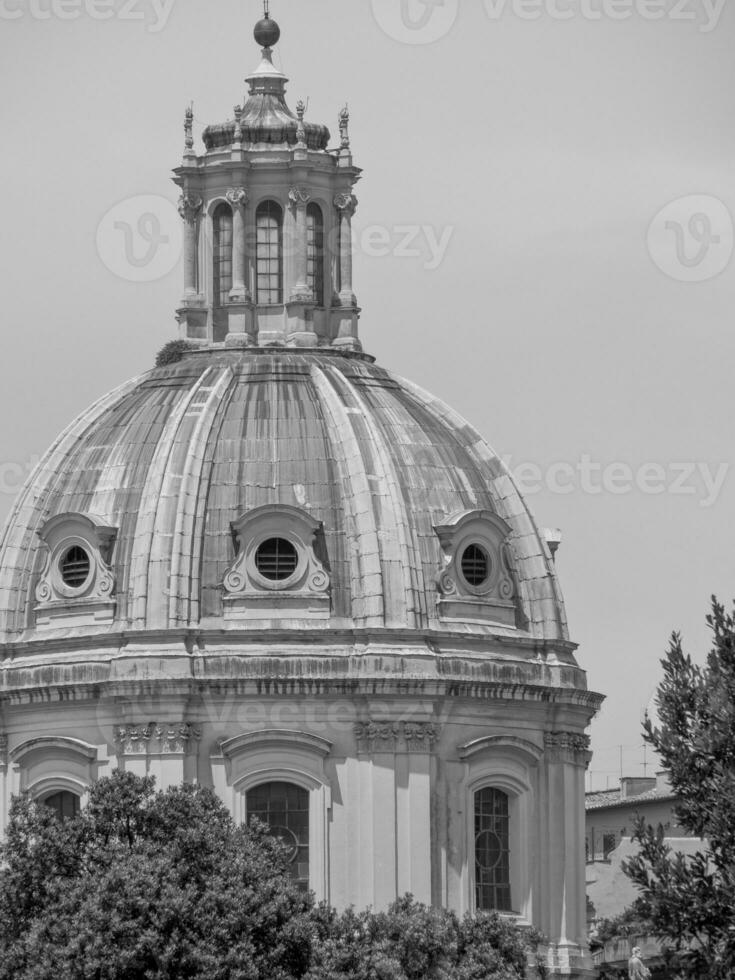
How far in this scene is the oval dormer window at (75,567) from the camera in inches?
4028

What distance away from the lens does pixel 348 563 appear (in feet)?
332

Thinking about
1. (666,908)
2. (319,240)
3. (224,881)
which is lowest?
(666,908)

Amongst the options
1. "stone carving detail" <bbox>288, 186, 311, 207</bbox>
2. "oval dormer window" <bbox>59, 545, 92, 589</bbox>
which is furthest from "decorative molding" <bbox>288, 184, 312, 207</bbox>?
"oval dormer window" <bbox>59, 545, 92, 589</bbox>

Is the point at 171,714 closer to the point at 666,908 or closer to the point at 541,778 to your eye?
the point at 541,778

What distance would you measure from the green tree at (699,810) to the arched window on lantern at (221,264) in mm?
37430

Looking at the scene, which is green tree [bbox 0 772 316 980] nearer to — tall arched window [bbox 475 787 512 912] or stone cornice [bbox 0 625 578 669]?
stone cornice [bbox 0 625 578 669]

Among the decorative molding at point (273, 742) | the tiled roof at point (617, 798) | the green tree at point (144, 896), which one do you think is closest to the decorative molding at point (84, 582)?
the decorative molding at point (273, 742)

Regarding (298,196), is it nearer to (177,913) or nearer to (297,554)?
(297,554)

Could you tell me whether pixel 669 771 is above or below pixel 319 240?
below

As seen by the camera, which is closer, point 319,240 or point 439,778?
point 439,778

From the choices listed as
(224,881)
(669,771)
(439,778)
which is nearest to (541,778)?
(439,778)

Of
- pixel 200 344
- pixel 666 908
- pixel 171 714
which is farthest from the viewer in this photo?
pixel 200 344

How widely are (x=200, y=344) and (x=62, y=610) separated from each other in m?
8.45

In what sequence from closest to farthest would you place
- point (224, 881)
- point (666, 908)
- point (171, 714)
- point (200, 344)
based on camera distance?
point (666, 908)
point (224, 881)
point (171, 714)
point (200, 344)
